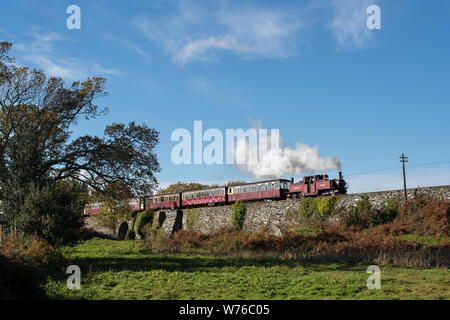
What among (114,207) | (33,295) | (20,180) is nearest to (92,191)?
Result: (114,207)

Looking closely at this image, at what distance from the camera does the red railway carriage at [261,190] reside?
132ft

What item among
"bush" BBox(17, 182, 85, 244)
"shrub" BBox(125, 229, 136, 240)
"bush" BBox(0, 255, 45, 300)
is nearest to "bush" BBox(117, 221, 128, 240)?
"shrub" BBox(125, 229, 136, 240)

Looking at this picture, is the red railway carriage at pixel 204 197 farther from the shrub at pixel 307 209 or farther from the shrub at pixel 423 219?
the shrub at pixel 423 219

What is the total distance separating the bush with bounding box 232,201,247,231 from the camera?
39.7 meters

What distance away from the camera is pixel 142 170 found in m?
30.0

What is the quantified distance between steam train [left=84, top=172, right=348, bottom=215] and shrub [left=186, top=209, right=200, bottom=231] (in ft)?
7.76

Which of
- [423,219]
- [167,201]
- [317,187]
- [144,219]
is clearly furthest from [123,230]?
[423,219]

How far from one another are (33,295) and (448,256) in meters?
20.4

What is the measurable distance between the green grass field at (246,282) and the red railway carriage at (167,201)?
101ft

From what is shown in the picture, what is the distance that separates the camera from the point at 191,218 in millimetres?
45656

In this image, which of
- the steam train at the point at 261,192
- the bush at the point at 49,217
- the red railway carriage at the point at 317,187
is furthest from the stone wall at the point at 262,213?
the bush at the point at 49,217

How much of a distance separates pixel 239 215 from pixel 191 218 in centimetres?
791

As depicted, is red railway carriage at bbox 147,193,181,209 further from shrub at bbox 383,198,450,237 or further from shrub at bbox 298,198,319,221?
shrub at bbox 383,198,450,237

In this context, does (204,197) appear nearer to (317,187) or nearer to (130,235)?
(130,235)
